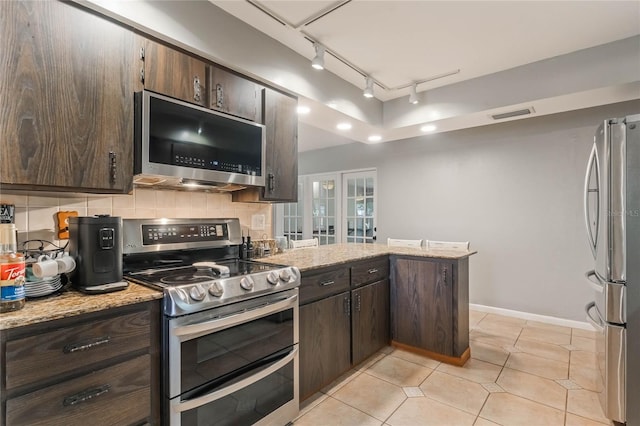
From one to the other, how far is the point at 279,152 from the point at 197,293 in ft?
4.32

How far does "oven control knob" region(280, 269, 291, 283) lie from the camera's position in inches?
69.5

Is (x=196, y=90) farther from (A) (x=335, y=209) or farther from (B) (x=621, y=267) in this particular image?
(A) (x=335, y=209)

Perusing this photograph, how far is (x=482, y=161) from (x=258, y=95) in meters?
2.97

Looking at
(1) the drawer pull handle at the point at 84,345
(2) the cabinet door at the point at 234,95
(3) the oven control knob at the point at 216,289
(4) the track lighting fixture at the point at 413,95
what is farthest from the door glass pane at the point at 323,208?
(1) the drawer pull handle at the point at 84,345

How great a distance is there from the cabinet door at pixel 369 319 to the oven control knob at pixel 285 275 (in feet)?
2.54

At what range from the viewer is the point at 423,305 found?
8.75 feet

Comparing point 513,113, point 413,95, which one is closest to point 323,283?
point 413,95

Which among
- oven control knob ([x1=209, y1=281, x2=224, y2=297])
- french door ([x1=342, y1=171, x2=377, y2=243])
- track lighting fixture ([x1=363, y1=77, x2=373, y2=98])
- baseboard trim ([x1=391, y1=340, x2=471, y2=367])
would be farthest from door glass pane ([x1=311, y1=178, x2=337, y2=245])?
oven control knob ([x1=209, y1=281, x2=224, y2=297])

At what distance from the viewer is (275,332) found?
1748 millimetres

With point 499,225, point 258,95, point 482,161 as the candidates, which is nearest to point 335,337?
point 258,95

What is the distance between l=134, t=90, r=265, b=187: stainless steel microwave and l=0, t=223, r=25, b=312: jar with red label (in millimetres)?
615

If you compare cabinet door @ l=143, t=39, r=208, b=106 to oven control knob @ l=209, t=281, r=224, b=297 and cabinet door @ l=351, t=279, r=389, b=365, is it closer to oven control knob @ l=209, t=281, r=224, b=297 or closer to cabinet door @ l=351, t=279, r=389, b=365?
oven control knob @ l=209, t=281, r=224, b=297

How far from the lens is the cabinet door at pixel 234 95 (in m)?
1.98

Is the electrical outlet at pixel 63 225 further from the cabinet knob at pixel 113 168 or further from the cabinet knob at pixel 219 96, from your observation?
the cabinet knob at pixel 219 96
